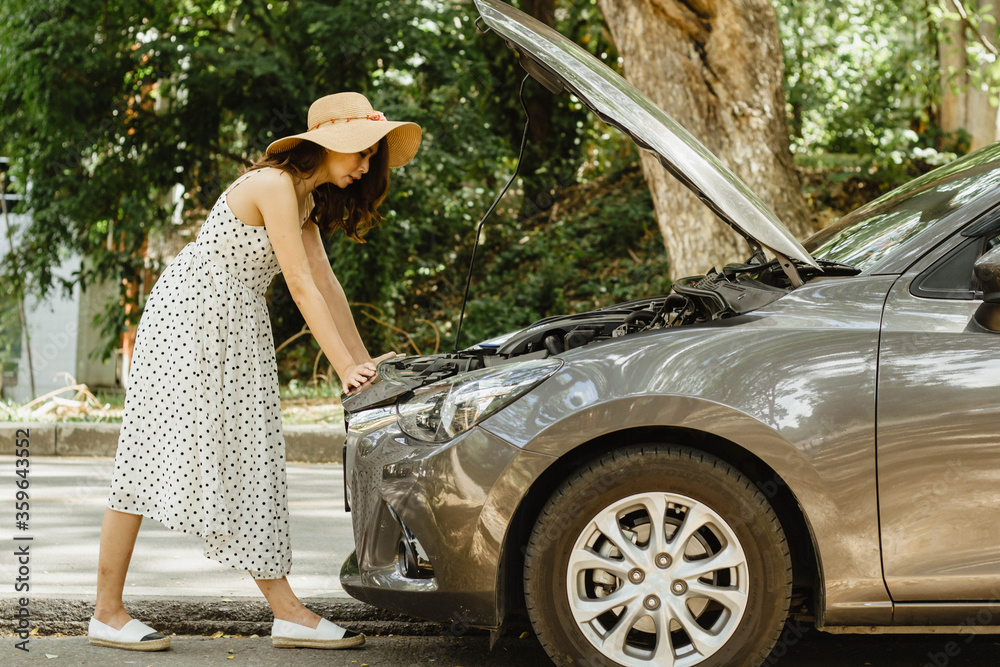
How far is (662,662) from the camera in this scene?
247cm

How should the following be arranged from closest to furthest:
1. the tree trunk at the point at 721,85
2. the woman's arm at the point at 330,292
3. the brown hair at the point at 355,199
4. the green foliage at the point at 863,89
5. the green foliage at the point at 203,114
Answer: the brown hair at the point at 355,199 → the woman's arm at the point at 330,292 → the tree trunk at the point at 721,85 → the green foliage at the point at 203,114 → the green foliage at the point at 863,89

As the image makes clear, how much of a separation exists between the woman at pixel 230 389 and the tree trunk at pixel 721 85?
14.2ft

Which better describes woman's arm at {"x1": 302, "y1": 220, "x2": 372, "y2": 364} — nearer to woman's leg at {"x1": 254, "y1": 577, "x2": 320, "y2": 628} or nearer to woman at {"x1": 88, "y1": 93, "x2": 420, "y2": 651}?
woman at {"x1": 88, "y1": 93, "x2": 420, "y2": 651}

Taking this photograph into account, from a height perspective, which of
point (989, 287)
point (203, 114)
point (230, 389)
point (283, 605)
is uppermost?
point (203, 114)

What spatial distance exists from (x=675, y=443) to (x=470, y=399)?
567 millimetres

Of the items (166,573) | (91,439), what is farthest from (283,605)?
(91,439)

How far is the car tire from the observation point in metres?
2.46

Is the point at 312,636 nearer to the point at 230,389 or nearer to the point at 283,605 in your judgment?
the point at 283,605

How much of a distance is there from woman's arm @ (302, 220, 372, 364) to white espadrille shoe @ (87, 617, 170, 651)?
1.08m

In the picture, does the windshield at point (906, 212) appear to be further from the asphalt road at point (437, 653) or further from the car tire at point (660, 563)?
the asphalt road at point (437, 653)

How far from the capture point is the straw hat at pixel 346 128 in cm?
290

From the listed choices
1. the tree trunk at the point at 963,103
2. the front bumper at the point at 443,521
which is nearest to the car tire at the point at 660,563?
the front bumper at the point at 443,521

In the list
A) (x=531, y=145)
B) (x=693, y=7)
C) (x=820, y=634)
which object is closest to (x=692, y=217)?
(x=693, y=7)

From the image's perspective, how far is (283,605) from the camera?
120 inches
